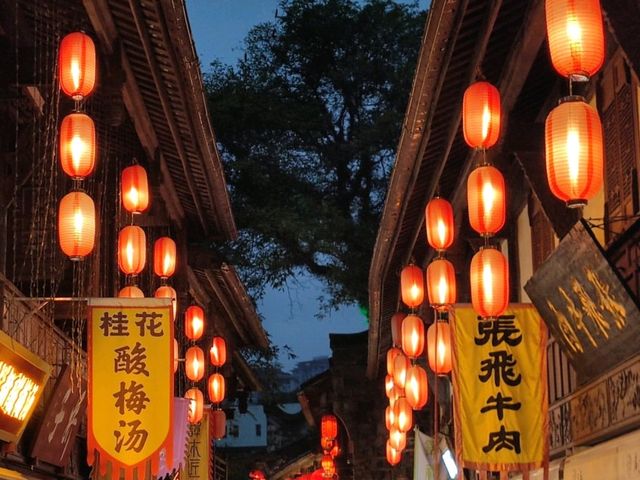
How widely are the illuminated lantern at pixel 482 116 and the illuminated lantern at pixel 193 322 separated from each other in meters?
11.5

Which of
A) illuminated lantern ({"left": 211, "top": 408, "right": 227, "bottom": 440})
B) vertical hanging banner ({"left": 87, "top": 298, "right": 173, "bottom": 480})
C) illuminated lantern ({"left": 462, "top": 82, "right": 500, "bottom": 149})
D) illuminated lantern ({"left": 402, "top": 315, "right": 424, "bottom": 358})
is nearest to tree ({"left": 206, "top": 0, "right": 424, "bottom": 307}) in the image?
illuminated lantern ({"left": 211, "top": 408, "right": 227, "bottom": 440})

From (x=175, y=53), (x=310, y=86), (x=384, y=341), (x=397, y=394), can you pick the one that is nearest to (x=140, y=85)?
(x=175, y=53)

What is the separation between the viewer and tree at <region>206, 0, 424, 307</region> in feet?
110

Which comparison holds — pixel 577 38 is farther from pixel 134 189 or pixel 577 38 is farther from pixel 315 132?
pixel 315 132

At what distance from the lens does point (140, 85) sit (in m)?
15.3

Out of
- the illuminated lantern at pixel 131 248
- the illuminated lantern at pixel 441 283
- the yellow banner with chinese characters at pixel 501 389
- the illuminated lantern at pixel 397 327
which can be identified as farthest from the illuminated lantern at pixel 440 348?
the illuminated lantern at pixel 397 327

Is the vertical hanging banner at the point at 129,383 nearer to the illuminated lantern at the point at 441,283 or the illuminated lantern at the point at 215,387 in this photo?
the illuminated lantern at the point at 441,283

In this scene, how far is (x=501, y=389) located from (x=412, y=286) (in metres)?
6.69

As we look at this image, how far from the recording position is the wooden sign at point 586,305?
31.0 feet

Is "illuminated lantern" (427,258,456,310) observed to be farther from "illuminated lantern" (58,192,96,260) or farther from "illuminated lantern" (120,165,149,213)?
"illuminated lantern" (58,192,96,260)

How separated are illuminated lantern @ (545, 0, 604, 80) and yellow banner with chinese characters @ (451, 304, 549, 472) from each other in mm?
4830

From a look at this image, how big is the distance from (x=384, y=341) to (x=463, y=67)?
16.7 meters

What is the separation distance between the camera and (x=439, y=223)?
15273 millimetres

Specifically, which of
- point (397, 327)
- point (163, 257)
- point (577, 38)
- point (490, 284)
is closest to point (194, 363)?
point (163, 257)
